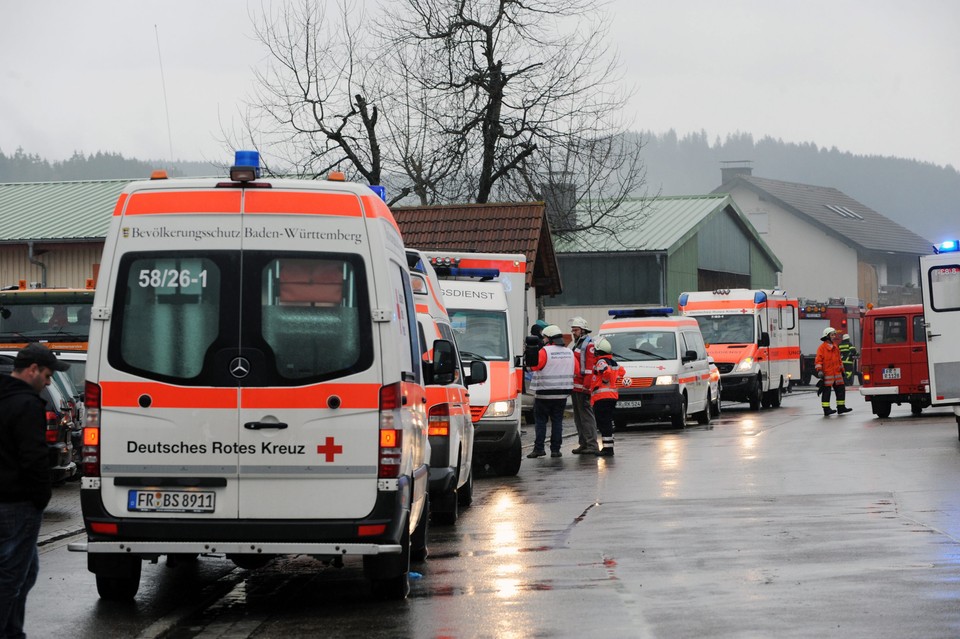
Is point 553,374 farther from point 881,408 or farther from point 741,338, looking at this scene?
point 741,338

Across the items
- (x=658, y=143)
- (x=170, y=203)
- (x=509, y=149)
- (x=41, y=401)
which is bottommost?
(x=41, y=401)

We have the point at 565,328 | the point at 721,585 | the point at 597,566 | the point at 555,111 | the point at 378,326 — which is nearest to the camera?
the point at 378,326

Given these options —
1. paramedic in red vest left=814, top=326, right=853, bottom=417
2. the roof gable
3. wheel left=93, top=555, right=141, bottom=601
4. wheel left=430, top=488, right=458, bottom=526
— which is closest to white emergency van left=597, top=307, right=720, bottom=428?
paramedic in red vest left=814, top=326, right=853, bottom=417

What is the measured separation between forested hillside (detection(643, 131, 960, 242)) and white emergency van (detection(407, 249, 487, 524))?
13159 cm

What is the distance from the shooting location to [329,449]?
8.73 metres

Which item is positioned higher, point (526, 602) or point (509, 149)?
point (509, 149)

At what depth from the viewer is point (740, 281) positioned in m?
72.7

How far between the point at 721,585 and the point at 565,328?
47722 millimetres

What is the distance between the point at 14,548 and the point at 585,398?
1561cm

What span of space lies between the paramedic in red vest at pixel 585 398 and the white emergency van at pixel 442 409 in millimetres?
7137

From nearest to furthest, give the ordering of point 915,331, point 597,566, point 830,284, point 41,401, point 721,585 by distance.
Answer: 1. point 41,401
2. point 721,585
3. point 597,566
4. point 915,331
5. point 830,284

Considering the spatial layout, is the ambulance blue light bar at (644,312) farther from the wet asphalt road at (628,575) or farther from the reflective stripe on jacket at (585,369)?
the wet asphalt road at (628,575)

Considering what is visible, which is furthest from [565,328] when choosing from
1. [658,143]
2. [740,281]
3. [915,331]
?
[658,143]

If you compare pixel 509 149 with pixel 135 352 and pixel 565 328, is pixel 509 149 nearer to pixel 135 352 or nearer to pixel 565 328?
pixel 565 328
